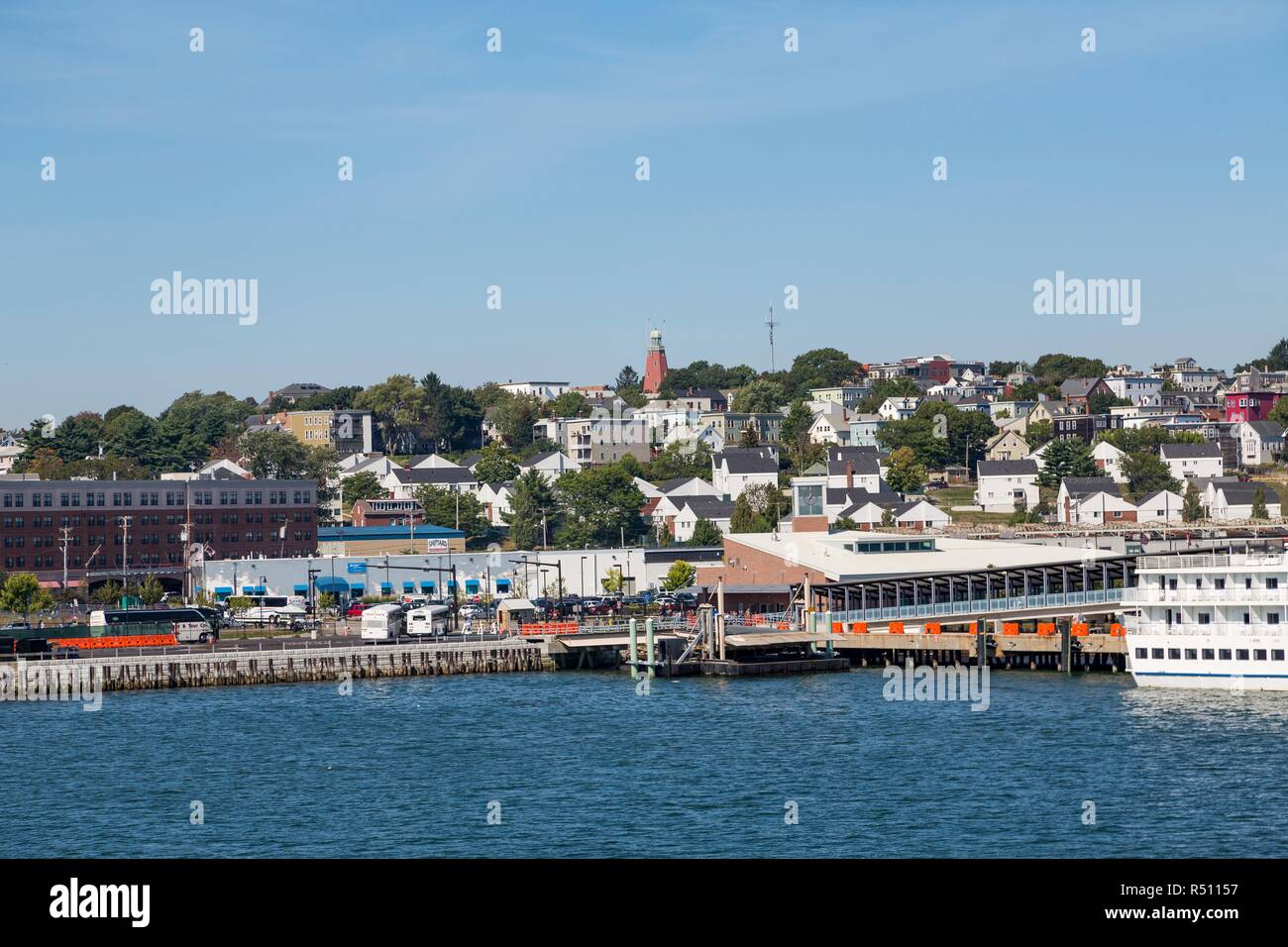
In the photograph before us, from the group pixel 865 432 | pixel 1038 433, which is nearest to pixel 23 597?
pixel 865 432

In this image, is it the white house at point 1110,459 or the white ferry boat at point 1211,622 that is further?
the white house at point 1110,459

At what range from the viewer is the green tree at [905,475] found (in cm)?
15462

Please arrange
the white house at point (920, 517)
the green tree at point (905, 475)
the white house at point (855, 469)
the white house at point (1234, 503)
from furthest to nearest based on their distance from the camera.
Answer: the green tree at point (905, 475)
the white house at point (855, 469)
the white house at point (1234, 503)
the white house at point (920, 517)

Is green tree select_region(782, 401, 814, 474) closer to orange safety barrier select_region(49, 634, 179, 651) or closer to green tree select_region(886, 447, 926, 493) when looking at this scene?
green tree select_region(886, 447, 926, 493)

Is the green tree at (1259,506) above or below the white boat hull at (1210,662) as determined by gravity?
above

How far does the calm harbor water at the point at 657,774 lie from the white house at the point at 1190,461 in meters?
105

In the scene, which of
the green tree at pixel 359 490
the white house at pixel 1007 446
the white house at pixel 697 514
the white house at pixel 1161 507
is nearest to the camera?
the white house at pixel 697 514

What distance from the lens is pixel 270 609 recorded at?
3519 inches

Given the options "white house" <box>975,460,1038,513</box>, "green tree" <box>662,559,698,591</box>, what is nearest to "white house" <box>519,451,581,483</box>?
"white house" <box>975,460,1038,513</box>

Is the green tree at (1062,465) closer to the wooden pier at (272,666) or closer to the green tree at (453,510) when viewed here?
the green tree at (453,510)

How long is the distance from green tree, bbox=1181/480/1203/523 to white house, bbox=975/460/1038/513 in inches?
545

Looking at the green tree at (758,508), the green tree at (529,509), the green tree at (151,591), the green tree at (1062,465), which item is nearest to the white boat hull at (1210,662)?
the green tree at (151,591)
